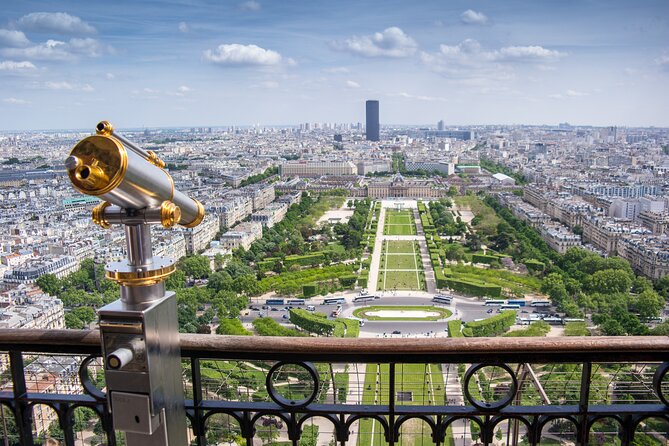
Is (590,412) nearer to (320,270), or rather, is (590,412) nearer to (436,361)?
(436,361)

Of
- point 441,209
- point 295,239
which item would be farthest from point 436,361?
point 441,209

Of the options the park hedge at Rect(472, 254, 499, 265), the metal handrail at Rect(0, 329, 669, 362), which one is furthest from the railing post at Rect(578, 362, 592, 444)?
the park hedge at Rect(472, 254, 499, 265)

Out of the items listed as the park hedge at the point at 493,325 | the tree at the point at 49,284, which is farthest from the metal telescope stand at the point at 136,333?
the tree at the point at 49,284

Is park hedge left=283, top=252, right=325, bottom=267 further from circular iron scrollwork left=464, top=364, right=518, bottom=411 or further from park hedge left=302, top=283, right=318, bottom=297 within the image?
circular iron scrollwork left=464, top=364, right=518, bottom=411

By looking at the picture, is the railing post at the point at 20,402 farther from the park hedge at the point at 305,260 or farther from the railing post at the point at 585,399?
the park hedge at the point at 305,260

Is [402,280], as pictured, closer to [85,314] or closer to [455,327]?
[455,327]

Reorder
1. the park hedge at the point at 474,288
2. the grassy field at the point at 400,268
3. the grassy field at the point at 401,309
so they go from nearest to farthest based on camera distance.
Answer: the grassy field at the point at 401,309, the park hedge at the point at 474,288, the grassy field at the point at 400,268

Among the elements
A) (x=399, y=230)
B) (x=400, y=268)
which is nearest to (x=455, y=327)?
(x=400, y=268)
